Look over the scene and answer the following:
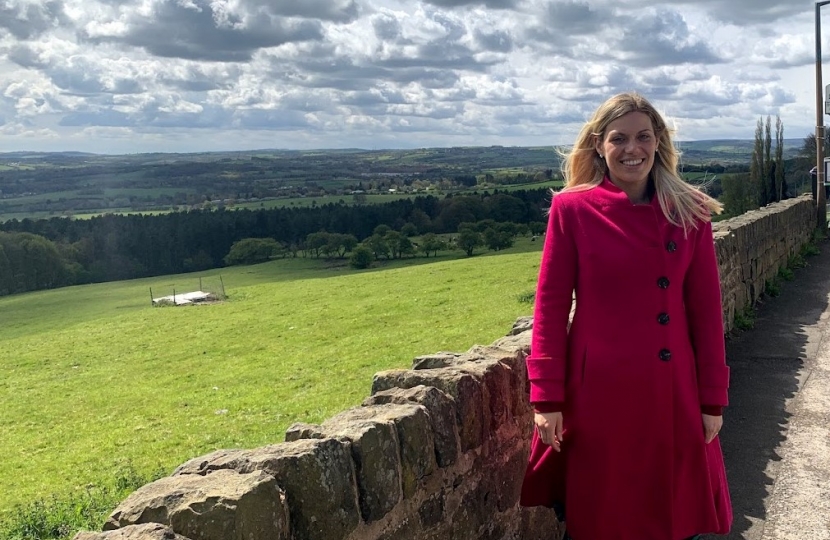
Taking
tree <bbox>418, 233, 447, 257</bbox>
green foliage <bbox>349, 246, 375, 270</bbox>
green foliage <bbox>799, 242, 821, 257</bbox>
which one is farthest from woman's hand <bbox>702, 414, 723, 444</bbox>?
tree <bbox>418, 233, 447, 257</bbox>

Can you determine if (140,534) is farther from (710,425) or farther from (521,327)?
(521,327)

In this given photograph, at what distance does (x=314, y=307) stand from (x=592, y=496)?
25768mm

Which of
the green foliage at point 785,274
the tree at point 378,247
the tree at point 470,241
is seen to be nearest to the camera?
the green foliage at point 785,274

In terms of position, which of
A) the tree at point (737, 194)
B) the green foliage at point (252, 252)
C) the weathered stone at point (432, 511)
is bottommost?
the green foliage at point (252, 252)

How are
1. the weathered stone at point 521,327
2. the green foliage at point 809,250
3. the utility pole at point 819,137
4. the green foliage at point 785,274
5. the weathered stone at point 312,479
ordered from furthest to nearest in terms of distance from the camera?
the utility pole at point 819,137
the green foliage at point 809,250
the green foliage at point 785,274
the weathered stone at point 521,327
the weathered stone at point 312,479

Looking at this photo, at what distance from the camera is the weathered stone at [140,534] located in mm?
2316

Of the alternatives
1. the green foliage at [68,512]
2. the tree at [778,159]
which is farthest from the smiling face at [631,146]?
the tree at [778,159]

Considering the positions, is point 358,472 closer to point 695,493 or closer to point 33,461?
point 695,493

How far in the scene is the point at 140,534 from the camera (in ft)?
7.67

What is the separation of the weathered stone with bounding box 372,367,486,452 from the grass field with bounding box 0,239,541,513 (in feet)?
26.5

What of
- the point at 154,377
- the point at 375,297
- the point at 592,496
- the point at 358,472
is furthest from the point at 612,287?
the point at 375,297

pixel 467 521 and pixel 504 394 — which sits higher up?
pixel 504 394

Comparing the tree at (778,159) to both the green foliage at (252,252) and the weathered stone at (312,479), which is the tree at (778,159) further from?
the green foliage at (252,252)

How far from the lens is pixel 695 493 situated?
3086mm
